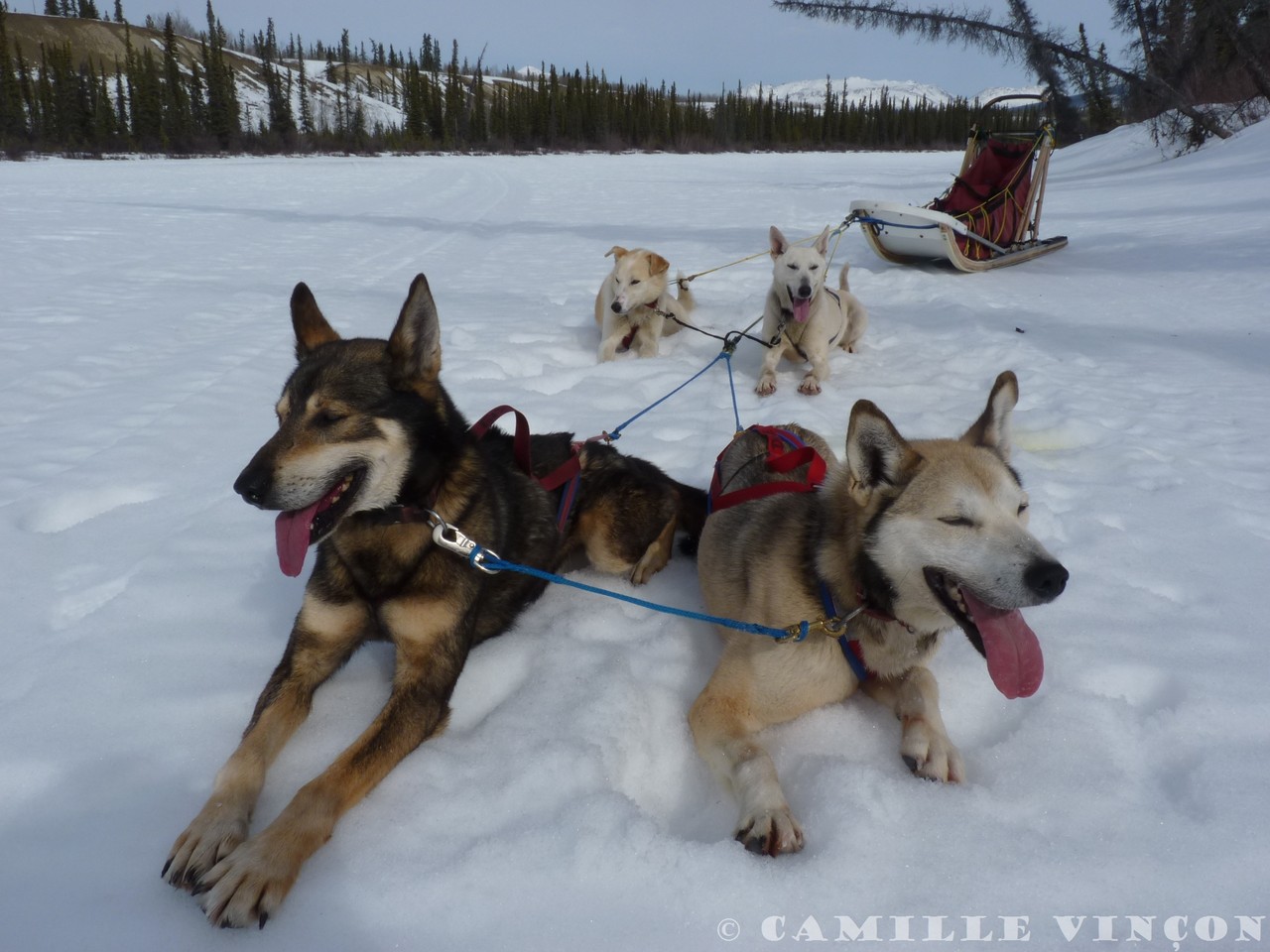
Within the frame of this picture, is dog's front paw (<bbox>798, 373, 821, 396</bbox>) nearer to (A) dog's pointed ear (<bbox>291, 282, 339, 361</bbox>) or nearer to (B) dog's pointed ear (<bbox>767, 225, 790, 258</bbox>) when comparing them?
(B) dog's pointed ear (<bbox>767, 225, 790, 258</bbox>)

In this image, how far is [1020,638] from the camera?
1.81 meters

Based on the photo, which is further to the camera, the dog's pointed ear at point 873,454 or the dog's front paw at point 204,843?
the dog's pointed ear at point 873,454

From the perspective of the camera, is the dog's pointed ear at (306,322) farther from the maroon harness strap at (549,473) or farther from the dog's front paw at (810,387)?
the dog's front paw at (810,387)

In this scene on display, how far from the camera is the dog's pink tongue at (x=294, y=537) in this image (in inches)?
76.1

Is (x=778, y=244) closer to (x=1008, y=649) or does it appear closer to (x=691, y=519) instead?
(x=691, y=519)

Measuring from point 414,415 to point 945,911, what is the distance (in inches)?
74.9

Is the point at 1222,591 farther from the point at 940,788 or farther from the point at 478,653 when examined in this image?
the point at 478,653

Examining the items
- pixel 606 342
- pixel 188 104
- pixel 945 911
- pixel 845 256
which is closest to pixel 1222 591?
pixel 945 911

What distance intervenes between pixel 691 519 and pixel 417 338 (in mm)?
1525

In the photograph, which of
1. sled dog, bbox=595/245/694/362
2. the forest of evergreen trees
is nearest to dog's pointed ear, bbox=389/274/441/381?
sled dog, bbox=595/245/694/362

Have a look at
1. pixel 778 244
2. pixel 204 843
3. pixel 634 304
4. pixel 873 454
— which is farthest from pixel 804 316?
pixel 204 843

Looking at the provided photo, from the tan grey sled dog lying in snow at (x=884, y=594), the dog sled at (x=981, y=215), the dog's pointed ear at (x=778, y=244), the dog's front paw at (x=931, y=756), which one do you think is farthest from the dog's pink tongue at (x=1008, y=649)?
the dog sled at (x=981, y=215)

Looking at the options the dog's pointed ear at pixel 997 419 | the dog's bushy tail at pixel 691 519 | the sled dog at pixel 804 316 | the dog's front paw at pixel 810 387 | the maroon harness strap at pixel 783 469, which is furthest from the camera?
the sled dog at pixel 804 316

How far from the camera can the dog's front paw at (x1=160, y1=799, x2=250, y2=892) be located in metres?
1.60
